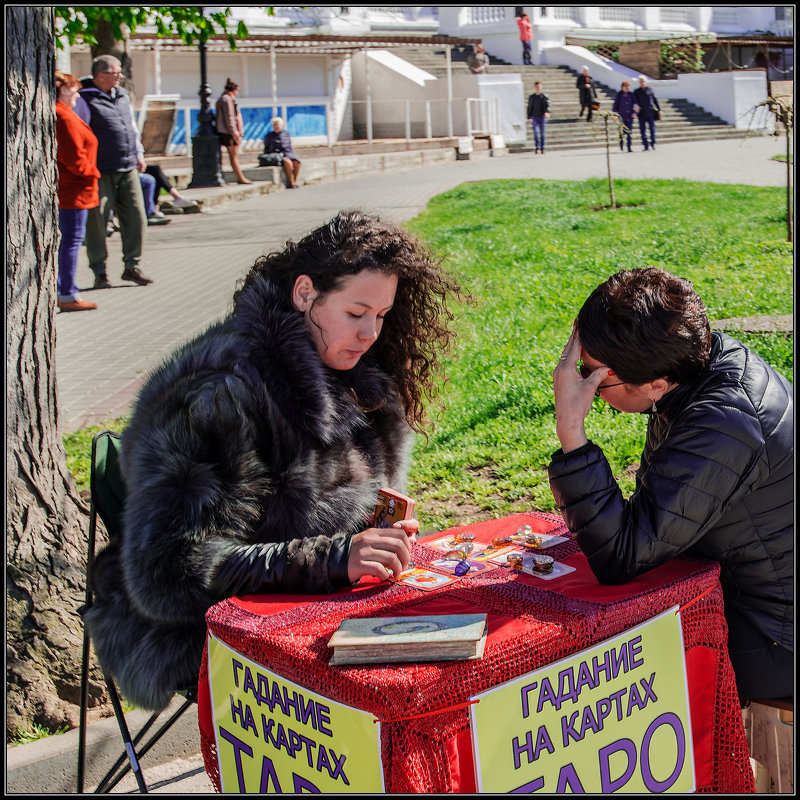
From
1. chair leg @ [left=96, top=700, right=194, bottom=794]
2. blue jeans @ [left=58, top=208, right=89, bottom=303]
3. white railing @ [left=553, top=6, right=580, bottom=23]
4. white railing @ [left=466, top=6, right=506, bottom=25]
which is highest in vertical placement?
white railing @ [left=553, top=6, right=580, bottom=23]

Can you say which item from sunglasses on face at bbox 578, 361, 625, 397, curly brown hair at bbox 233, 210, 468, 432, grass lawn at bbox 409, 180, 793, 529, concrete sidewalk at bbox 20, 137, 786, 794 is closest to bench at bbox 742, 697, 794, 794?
sunglasses on face at bbox 578, 361, 625, 397

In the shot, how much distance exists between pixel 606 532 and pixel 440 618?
0.48m

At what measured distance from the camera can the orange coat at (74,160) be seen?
8750 mm

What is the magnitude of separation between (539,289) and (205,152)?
13.0m

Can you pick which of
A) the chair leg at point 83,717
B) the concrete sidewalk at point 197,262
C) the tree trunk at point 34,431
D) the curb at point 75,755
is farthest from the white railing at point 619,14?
the chair leg at point 83,717

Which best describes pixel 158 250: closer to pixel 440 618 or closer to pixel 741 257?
pixel 741 257

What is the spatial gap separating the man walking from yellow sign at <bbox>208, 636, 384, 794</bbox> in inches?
343

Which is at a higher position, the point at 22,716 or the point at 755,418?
the point at 755,418

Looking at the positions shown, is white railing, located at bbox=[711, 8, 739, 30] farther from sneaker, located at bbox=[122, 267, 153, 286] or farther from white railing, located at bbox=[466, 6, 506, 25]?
sneaker, located at bbox=[122, 267, 153, 286]

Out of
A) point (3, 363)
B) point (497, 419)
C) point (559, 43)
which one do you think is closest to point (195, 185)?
point (497, 419)

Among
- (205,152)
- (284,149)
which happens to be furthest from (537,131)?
(205,152)

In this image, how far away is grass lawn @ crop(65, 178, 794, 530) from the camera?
5.00 m

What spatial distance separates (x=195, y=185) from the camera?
20.5 metres

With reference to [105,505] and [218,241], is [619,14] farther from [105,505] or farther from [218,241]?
[105,505]
